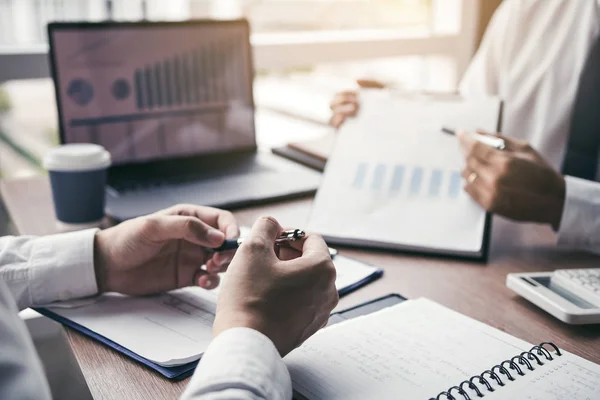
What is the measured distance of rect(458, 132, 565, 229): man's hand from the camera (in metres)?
0.92

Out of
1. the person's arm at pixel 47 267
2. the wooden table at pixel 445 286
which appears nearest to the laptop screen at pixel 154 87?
the wooden table at pixel 445 286

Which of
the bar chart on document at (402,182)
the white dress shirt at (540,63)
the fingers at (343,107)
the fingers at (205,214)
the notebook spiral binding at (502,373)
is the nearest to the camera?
the notebook spiral binding at (502,373)

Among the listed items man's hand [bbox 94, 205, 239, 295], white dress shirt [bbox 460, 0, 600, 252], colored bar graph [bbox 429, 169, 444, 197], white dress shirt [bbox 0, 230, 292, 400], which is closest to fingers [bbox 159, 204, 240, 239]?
man's hand [bbox 94, 205, 239, 295]

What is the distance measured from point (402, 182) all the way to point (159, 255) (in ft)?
1.35

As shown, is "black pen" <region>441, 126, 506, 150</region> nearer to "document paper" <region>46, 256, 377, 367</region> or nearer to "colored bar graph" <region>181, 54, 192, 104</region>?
"document paper" <region>46, 256, 377, 367</region>

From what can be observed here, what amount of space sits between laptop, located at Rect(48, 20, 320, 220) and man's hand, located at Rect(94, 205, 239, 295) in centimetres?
28

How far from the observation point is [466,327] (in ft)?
2.19

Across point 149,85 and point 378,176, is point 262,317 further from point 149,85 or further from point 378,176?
point 149,85

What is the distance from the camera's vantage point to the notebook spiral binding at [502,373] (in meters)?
0.53

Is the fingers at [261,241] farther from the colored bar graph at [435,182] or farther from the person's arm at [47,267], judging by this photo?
the colored bar graph at [435,182]

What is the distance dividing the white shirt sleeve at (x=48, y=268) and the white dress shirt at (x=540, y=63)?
45.1 inches

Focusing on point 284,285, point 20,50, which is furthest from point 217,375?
point 20,50

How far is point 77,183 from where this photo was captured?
957mm

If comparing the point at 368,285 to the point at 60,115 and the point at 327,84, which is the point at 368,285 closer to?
the point at 60,115
